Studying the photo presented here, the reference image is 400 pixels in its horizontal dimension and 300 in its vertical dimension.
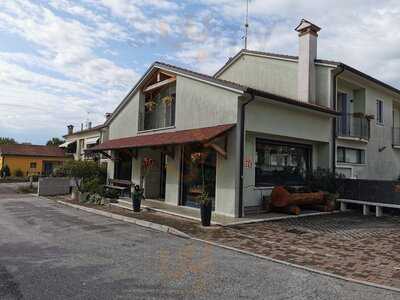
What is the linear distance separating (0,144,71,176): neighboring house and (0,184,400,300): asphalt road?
122ft

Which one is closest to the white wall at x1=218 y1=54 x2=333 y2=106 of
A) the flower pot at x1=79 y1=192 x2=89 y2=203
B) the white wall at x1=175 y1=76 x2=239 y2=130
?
the white wall at x1=175 y1=76 x2=239 y2=130

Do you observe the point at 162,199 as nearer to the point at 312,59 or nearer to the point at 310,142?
the point at 310,142

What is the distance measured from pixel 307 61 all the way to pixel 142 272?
13407mm

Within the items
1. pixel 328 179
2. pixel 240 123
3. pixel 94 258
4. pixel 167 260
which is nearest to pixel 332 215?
pixel 328 179

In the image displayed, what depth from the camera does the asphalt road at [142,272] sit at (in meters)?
4.99

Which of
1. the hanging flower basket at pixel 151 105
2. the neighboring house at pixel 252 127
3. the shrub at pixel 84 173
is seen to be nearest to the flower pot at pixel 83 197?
the shrub at pixel 84 173

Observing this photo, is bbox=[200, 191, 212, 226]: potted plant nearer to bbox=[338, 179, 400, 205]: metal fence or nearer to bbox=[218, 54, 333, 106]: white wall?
bbox=[338, 179, 400, 205]: metal fence

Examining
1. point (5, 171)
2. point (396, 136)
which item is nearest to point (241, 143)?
point (396, 136)

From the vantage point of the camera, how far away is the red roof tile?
43.7 metres

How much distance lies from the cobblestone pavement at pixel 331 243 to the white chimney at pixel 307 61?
20.8ft

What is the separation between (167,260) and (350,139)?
43.1ft

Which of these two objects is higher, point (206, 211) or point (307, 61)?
point (307, 61)

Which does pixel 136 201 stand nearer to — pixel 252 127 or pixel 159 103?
pixel 252 127

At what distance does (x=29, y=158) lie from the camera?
146 ft
